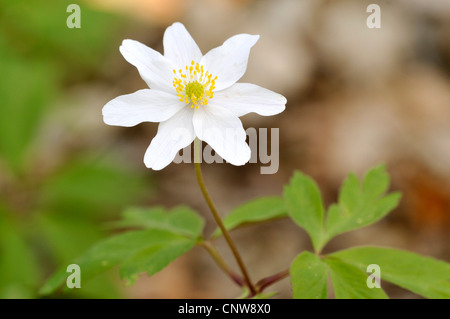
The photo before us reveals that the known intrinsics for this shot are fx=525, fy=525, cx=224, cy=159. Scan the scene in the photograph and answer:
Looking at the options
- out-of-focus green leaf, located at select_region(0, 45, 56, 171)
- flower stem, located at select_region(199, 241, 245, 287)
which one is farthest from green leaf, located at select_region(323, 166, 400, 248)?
out-of-focus green leaf, located at select_region(0, 45, 56, 171)

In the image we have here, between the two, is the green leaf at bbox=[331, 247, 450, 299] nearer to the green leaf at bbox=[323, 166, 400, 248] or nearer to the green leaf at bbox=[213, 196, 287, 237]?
the green leaf at bbox=[323, 166, 400, 248]

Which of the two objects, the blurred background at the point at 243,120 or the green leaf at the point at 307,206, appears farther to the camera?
the blurred background at the point at 243,120

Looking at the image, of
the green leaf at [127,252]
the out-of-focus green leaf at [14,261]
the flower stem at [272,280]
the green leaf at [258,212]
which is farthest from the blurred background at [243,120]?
the flower stem at [272,280]

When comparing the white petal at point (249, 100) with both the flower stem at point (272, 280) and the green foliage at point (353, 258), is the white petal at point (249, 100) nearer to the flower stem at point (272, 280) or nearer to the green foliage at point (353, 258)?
the green foliage at point (353, 258)

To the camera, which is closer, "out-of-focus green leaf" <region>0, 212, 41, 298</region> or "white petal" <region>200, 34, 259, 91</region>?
"white petal" <region>200, 34, 259, 91</region>

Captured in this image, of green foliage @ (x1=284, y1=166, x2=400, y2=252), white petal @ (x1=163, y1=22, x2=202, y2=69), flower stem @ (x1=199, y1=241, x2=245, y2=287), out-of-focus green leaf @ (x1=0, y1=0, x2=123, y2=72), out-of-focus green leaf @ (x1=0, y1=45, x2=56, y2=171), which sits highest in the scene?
out-of-focus green leaf @ (x1=0, y1=0, x2=123, y2=72)

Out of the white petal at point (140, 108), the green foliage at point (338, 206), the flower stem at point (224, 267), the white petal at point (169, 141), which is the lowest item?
the flower stem at point (224, 267)
